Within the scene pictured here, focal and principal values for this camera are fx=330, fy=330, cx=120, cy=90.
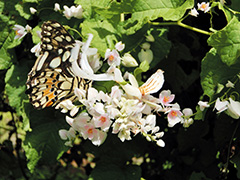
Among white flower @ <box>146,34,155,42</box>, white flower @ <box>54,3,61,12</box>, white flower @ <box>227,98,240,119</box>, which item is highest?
white flower @ <box>54,3,61,12</box>

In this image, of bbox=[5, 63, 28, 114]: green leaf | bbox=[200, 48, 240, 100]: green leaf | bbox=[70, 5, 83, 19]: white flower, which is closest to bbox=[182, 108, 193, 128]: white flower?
bbox=[200, 48, 240, 100]: green leaf

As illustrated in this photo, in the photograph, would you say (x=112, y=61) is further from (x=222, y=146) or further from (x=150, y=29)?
(x=222, y=146)

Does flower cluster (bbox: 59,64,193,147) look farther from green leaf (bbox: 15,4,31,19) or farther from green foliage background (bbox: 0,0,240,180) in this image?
green leaf (bbox: 15,4,31,19)

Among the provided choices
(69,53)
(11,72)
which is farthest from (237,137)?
(11,72)

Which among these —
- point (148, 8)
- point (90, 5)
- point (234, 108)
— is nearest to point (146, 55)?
point (148, 8)

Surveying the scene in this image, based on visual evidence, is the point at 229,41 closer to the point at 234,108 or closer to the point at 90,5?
the point at 234,108

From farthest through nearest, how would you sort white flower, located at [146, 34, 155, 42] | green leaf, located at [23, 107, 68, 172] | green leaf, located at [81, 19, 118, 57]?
green leaf, located at [23, 107, 68, 172] → white flower, located at [146, 34, 155, 42] → green leaf, located at [81, 19, 118, 57]
